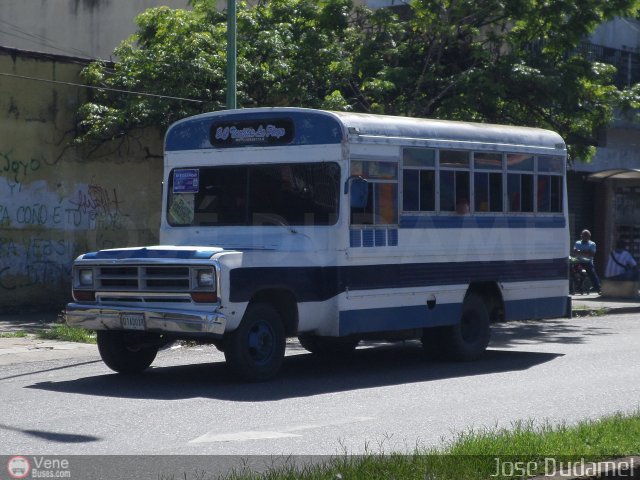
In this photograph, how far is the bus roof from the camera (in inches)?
485

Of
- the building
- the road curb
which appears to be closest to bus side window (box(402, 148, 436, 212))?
the road curb

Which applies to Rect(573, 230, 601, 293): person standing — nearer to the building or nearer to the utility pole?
the building

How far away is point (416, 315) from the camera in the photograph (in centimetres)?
1319

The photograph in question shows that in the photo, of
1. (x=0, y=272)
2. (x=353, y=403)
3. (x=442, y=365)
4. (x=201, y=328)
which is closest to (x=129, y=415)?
(x=201, y=328)

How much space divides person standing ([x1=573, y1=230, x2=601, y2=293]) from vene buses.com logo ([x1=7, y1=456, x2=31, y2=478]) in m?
21.1

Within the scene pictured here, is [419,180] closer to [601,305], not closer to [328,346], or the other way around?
[328,346]

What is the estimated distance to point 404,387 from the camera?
11906 mm

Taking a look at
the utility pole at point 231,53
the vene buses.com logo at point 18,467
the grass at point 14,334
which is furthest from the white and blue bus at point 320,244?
the grass at point 14,334

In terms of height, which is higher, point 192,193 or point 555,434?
point 192,193

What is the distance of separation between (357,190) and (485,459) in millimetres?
5501

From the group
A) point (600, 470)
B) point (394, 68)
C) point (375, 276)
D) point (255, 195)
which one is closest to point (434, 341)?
point (375, 276)

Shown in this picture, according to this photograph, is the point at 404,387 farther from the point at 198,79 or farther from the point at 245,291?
the point at 198,79

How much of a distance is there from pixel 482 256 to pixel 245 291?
13.2 ft

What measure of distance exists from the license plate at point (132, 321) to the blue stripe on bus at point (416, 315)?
2.24 metres
